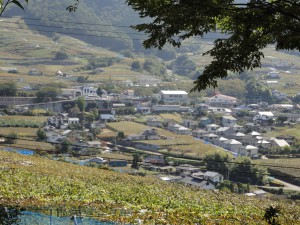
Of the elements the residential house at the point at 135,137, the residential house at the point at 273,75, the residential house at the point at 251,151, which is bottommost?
the residential house at the point at 251,151

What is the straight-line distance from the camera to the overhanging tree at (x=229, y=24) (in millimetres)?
7406

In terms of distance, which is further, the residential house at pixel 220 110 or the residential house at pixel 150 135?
the residential house at pixel 220 110

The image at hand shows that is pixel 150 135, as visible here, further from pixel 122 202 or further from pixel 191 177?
pixel 122 202

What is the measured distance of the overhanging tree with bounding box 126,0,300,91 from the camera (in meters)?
7.41

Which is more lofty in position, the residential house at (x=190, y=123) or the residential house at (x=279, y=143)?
the residential house at (x=279, y=143)

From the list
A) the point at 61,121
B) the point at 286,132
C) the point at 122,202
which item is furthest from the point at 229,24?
the point at 286,132

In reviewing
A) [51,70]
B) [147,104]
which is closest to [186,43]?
[51,70]

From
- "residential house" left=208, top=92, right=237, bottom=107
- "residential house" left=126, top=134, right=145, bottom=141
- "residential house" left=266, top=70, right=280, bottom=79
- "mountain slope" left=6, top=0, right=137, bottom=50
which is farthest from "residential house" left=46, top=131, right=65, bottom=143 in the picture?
"mountain slope" left=6, top=0, right=137, bottom=50

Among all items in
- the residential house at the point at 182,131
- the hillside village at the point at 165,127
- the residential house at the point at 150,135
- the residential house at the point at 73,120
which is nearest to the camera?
the hillside village at the point at 165,127

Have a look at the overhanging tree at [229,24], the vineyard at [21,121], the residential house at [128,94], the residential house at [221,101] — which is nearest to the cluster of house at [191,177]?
the overhanging tree at [229,24]

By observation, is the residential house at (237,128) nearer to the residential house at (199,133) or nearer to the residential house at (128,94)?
the residential house at (199,133)

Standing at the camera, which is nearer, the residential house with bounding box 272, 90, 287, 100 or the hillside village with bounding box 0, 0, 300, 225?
the hillside village with bounding box 0, 0, 300, 225

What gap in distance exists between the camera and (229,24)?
834 centimetres

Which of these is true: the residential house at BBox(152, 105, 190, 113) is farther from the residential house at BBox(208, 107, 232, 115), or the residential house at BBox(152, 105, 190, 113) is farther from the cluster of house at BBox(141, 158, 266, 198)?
the cluster of house at BBox(141, 158, 266, 198)
